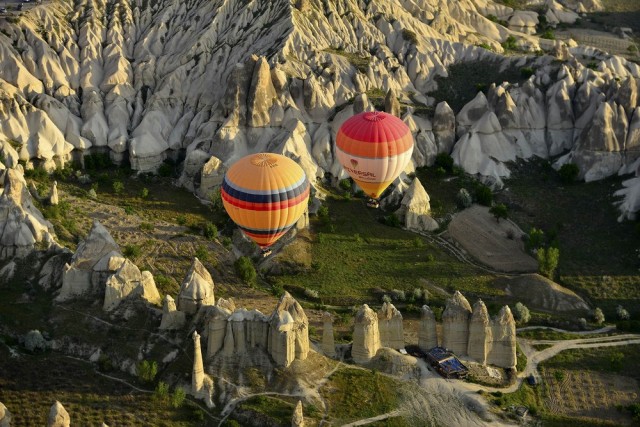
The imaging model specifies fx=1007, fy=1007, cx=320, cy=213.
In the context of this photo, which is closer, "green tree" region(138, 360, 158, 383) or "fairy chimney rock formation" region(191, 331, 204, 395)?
"fairy chimney rock formation" region(191, 331, 204, 395)

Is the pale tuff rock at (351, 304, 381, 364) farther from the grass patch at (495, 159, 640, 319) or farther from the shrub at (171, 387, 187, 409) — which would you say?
the grass patch at (495, 159, 640, 319)

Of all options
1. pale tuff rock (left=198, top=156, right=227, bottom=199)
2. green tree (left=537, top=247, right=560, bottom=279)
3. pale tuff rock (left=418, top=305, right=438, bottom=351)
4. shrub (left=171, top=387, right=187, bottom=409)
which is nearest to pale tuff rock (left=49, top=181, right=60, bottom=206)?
pale tuff rock (left=198, top=156, right=227, bottom=199)

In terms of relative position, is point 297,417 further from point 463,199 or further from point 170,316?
point 463,199

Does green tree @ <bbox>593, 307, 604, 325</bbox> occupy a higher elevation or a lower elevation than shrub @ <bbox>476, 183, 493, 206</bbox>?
higher

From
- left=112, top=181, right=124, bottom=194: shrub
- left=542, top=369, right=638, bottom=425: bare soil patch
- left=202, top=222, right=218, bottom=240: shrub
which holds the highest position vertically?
left=542, top=369, right=638, bottom=425: bare soil patch

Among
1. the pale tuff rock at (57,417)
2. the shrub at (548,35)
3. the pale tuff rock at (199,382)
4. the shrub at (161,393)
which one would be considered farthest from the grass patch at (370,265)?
the shrub at (548,35)

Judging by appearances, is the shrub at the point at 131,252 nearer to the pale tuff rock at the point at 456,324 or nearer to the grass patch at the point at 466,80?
the pale tuff rock at the point at 456,324
